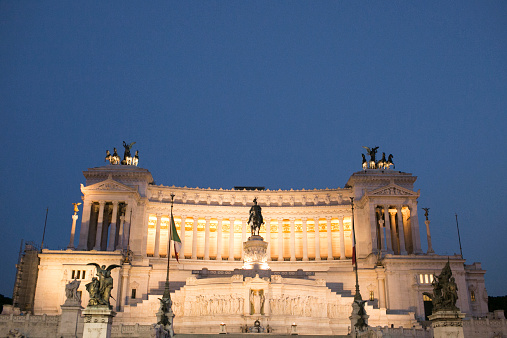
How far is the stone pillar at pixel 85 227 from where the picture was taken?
7906cm

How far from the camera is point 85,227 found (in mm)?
80688

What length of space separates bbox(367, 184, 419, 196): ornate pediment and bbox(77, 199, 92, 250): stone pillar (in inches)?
1789

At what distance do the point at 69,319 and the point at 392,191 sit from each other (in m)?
54.8

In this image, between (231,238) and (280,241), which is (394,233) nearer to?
(280,241)

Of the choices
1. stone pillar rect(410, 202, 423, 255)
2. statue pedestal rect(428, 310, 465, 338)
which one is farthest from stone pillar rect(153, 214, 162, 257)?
statue pedestal rect(428, 310, 465, 338)

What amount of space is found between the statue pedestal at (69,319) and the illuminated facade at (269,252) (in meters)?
10.5

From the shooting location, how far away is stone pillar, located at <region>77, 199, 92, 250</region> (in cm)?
7906

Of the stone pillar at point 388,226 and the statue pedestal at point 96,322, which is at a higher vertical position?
the stone pillar at point 388,226

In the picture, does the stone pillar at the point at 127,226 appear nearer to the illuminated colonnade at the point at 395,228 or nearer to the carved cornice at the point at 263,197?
the carved cornice at the point at 263,197

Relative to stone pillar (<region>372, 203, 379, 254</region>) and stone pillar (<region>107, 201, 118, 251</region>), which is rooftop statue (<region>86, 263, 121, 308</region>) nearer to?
stone pillar (<region>107, 201, 118, 251</region>)

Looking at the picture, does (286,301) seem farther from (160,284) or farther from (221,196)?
(221,196)

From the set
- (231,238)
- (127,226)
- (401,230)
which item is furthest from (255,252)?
(401,230)

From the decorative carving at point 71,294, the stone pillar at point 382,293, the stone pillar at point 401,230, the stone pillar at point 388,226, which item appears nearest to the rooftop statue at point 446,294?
the decorative carving at point 71,294

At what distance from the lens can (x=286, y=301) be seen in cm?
5744
